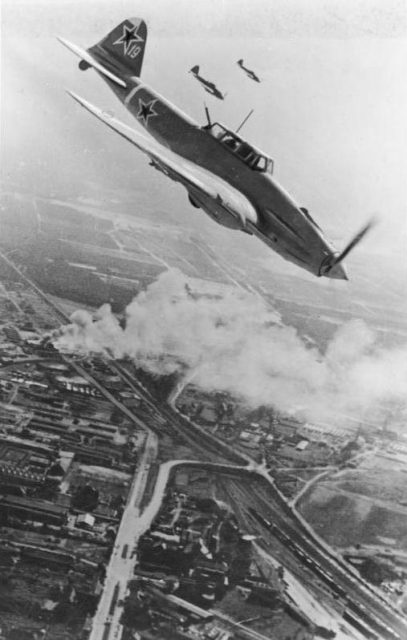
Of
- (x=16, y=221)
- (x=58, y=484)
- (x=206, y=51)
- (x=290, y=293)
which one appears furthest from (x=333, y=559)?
(x=16, y=221)

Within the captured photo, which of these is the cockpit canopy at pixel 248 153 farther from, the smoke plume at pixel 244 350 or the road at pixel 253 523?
the smoke plume at pixel 244 350

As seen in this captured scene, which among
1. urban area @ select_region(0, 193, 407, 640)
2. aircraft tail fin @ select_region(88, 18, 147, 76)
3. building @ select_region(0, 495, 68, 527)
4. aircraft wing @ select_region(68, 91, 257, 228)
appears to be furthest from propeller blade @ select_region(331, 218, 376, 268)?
building @ select_region(0, 495, 68, 527)

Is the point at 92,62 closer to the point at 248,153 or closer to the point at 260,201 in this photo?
the point at 248,153

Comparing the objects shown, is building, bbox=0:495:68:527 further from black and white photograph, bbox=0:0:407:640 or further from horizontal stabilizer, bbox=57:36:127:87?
horizontal stabilizer, bbox=57:36:127:87

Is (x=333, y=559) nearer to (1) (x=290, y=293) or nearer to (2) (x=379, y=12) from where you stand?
(1) (x=290, y=293)

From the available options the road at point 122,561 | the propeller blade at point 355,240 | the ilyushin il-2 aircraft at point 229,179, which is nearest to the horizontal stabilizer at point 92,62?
the ilyushin il-2 aircraft at point 229,179
